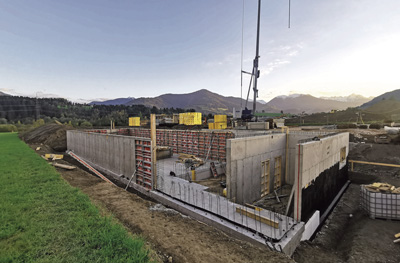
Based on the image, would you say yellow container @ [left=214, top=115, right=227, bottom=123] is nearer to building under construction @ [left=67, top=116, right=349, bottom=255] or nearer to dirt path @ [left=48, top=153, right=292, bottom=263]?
building under construction @ [left=67, top=116, right=349, bottom=255]

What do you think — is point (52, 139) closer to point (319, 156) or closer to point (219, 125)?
point (219, 125)

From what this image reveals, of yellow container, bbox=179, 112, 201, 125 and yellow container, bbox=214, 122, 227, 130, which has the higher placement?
yellow container, bbox=179, 112, 201, 125

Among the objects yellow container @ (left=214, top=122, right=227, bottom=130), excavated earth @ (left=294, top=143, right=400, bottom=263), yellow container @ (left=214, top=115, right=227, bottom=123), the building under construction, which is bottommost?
excavated earth @ (left=294, top=143, right=400, bottom=263)

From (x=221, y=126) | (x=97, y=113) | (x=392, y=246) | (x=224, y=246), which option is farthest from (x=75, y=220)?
(x=97, y=113)

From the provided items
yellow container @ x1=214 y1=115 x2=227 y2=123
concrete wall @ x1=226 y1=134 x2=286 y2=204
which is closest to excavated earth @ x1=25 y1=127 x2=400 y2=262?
concrete wall @ x1=226 y1=134 x2=286 y2=204

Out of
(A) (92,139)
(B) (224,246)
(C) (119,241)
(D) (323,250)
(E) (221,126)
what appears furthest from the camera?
(E) (221,126)

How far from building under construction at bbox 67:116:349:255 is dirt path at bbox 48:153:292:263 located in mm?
821

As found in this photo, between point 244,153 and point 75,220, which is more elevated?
point 244,153

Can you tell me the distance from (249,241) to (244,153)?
412 centimetres

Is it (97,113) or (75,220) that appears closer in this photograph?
(75,220)

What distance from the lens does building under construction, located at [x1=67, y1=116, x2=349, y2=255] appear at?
6.82m

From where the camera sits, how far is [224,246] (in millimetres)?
5230

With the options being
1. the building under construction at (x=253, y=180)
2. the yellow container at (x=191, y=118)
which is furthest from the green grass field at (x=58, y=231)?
the yellow container at (x=191, y=118)

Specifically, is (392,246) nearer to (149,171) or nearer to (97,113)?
(149,171)
